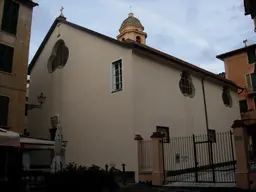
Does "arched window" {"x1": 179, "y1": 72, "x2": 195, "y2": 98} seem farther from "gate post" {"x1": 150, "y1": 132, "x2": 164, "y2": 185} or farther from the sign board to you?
"gate post" {"x1": 150, "y1": 132, "x2": 164, "y2": 185}

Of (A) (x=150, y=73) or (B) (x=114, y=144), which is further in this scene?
(A) (x=150, y=73)

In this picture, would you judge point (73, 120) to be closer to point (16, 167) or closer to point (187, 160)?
point (187, 160)

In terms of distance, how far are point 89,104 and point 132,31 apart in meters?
18.2

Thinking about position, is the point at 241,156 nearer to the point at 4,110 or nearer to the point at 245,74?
the point at 4,110

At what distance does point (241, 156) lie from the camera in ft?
36.4

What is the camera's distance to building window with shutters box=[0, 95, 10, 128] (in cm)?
1641

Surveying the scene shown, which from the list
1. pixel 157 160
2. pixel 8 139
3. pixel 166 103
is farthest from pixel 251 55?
pixel 8 139

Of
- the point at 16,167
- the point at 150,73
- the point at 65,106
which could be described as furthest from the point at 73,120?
the point at 16,167

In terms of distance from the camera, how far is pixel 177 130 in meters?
17.6

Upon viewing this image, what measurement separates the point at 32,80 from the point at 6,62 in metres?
6.10

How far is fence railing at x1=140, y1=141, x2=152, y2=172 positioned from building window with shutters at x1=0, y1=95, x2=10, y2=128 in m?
7.28

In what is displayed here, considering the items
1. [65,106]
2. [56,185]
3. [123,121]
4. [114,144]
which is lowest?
[56,185]

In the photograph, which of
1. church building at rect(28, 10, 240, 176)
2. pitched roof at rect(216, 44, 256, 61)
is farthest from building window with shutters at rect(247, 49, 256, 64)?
church building at rect(28, 10, 240, 176)

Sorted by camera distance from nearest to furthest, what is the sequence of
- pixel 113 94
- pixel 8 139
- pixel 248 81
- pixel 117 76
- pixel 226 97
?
pixel 8 139, pixel 113 94, pixel 117 76, pixel 226 97, pixel 248 81
